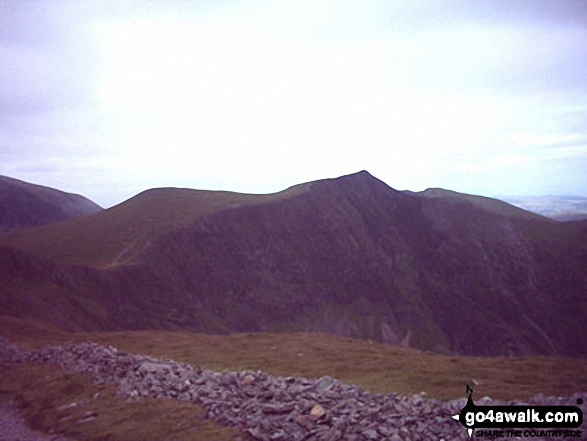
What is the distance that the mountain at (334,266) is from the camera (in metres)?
67.9

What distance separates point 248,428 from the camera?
12312 mm

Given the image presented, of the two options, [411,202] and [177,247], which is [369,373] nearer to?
[177,247]

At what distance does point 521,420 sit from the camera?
1110 cm

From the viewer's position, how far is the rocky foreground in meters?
11.4

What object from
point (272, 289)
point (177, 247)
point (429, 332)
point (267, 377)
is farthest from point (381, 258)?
point (267, 377)

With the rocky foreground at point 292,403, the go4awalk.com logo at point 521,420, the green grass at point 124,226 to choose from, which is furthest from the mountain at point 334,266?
the go4awalk.com logo at point 521,420

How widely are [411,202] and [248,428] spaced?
10116 centimetres

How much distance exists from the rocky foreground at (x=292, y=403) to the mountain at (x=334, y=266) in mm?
40246

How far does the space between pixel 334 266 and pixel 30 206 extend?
109414mm

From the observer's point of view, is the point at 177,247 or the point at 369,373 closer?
the point at 369,373

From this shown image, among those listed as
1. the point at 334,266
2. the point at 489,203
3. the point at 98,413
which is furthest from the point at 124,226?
the point at 489,203

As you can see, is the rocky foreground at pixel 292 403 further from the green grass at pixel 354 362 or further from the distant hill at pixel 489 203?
the distant hill at pixel 489 203

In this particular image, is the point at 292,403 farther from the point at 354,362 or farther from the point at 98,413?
the point at 354,362

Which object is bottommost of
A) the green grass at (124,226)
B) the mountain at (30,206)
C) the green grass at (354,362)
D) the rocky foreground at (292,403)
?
the green grass at (354,362)
